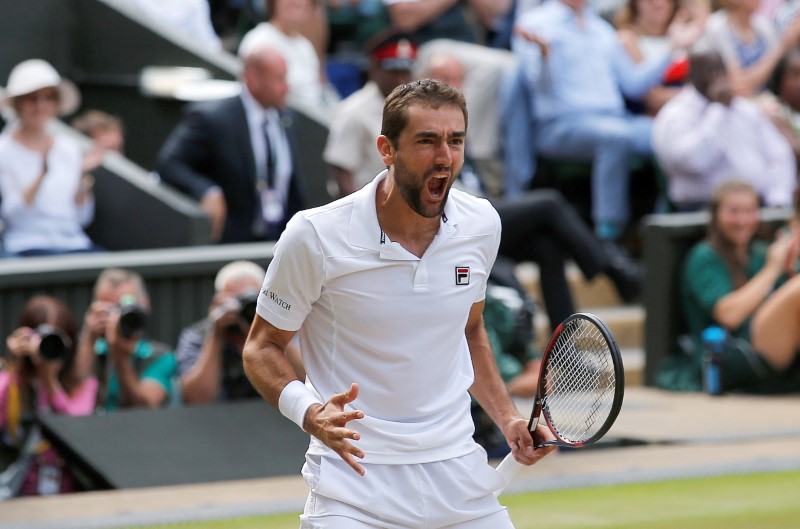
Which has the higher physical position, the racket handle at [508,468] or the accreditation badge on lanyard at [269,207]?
the racket handle at [508,468]

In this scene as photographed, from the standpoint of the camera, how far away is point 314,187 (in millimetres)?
11500

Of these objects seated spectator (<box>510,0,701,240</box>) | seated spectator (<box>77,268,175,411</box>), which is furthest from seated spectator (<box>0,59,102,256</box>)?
seated spectator (<box>510,0,701,240</box>)

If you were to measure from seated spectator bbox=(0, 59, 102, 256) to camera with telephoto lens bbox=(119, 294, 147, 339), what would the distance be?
1952mm

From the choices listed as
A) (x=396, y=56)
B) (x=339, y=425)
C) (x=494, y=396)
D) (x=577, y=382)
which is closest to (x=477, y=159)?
(x=396, y=56)

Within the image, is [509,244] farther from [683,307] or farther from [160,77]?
[160,77]

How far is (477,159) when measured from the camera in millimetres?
11750

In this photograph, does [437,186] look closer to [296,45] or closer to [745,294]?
[745,294]

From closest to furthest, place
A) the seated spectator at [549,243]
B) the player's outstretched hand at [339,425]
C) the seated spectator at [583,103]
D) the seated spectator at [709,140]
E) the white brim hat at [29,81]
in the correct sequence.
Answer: the player's outstretched hand at [339,425] < the seated spectator at [549,243] < the white brim hat at [29,81] < the seated spectator at [709,140] < the seated spectator at [583,103]

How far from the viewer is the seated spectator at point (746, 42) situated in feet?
40.6

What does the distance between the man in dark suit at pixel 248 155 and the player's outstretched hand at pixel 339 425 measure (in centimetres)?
610

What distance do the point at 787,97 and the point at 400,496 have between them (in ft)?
30.2

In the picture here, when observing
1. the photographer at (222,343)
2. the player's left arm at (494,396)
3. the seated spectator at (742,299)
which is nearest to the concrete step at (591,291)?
the seated spectator at (742,299)

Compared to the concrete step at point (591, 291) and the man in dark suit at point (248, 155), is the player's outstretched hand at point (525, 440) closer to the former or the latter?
the man in dark suit at point (248, 155)

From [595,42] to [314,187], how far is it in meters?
2.34
